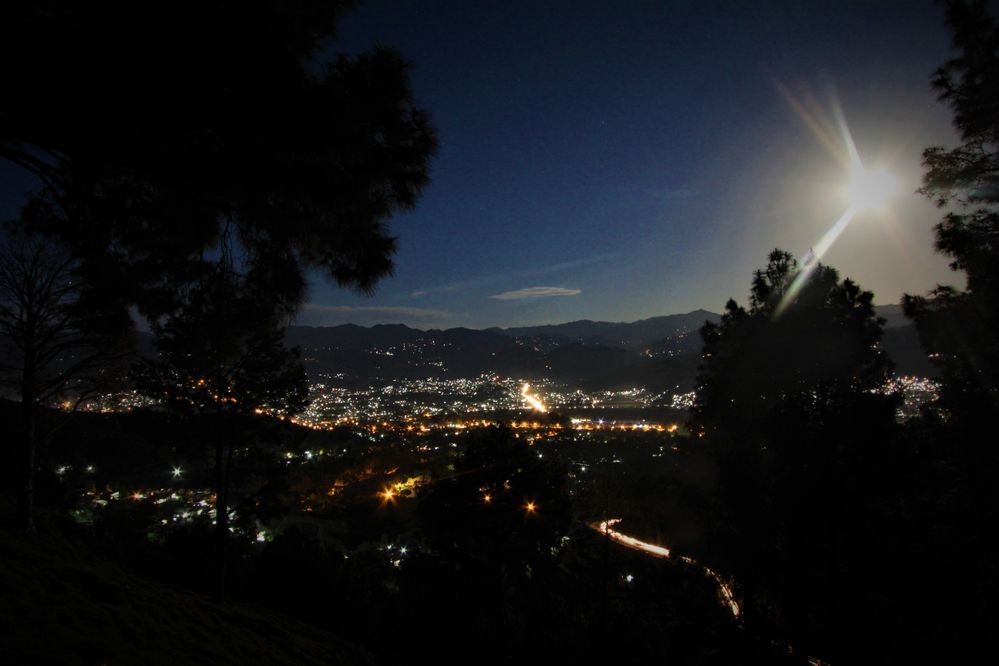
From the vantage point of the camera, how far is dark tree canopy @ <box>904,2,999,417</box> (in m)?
5.82

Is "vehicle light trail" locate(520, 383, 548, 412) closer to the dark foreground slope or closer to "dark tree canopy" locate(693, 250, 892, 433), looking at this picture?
"dark tree canopy" locate(693, 250, 892, 433)

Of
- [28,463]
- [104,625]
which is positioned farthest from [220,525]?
[104,625]

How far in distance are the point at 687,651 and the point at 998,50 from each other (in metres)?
11.5

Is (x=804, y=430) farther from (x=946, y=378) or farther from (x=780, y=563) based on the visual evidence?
(x=946, y=378)

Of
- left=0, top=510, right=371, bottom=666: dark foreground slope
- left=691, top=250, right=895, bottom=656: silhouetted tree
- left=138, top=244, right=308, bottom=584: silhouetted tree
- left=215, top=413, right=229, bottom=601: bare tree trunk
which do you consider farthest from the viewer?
left=215, top=413, right=229, bottom=601: bare tree trunk

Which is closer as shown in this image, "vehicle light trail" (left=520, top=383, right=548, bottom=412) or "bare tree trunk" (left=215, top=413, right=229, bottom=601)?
"bare tree trunk" (left=215, top=413, right=229, bottom=601)

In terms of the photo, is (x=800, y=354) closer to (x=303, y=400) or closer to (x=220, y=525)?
(x=303, y=400)

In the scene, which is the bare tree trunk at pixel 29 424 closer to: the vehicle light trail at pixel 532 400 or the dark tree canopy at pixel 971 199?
the dark tree canopy at pixel 971 199

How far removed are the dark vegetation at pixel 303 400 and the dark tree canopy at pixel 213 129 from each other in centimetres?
2

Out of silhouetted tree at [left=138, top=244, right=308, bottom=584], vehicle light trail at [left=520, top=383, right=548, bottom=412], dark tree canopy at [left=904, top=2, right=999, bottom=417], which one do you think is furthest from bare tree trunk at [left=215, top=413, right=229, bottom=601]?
vehicle light trail at [left=520, top=383, right=548, bottom=412]

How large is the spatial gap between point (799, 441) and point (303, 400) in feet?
45.5

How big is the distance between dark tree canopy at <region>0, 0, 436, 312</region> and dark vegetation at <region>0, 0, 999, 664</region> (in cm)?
2

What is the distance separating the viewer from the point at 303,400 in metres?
12.5

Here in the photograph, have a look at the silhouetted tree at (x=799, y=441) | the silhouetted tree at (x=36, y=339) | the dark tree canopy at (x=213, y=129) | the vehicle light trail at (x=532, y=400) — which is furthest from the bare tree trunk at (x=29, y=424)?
the vehicle light trail at (x=532, y=400)
